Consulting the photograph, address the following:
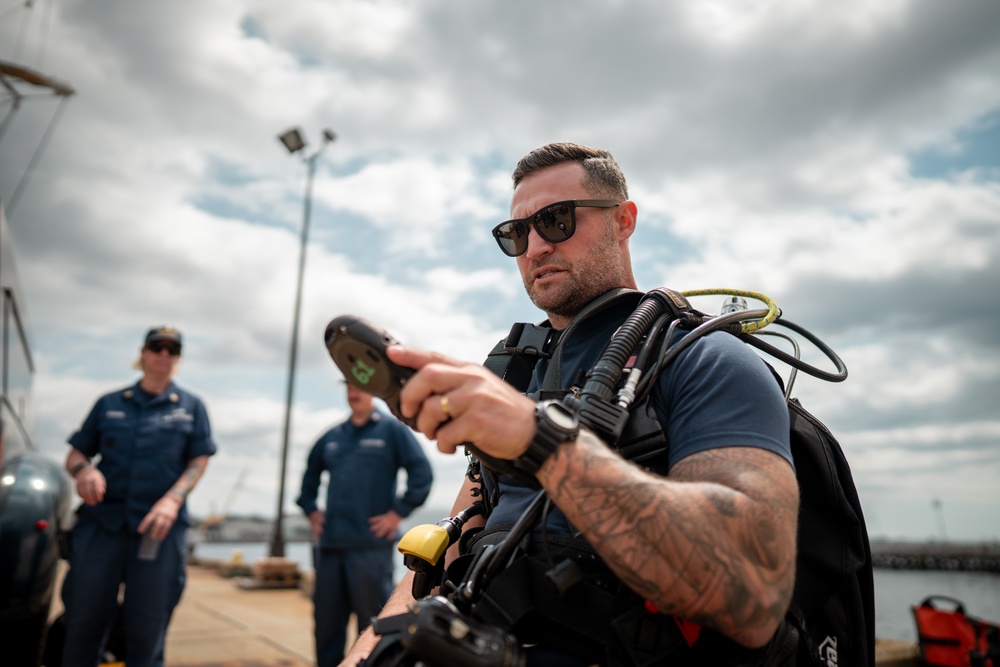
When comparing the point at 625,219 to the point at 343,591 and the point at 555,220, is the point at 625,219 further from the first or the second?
the point at 343,591

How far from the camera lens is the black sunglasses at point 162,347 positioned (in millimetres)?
4660

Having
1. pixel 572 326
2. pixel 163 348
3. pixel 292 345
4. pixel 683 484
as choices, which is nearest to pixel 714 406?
pixel 683 484

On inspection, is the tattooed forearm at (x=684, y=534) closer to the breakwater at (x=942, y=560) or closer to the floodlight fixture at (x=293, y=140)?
the floodlight fixture at (x=293, y=140)

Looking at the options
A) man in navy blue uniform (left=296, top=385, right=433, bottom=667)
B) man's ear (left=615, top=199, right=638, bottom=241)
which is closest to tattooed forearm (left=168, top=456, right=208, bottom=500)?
man in navy blue uniform (left=296, top=385, right=433, bottom=667)

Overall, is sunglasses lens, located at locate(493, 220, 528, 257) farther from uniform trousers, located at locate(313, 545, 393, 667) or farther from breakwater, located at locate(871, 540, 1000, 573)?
breakwater, located at locate(871, 540, 1000, 573)

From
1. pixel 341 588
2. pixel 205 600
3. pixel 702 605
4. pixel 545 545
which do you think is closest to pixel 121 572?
pixel 341 588

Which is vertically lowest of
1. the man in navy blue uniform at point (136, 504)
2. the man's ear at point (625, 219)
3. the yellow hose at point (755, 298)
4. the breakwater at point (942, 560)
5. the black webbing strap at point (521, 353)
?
the breakwater at point (942, 560)

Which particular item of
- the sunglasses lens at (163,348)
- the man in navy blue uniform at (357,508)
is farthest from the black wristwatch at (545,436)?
the sunglasses lens at (163,348)

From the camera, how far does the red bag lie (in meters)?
6.25

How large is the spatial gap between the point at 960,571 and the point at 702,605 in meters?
146

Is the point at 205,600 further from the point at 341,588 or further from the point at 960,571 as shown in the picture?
the point at 960,571

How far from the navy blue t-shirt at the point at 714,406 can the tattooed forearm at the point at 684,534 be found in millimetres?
131

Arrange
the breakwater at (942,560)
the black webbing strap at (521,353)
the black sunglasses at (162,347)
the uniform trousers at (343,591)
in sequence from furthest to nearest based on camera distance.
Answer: the breakwater at (942,560), the uniform trousers at (343,591), the black sunglasses at (162,347), the black webbing strap at (521,353)

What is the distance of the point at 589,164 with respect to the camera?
225 cm
